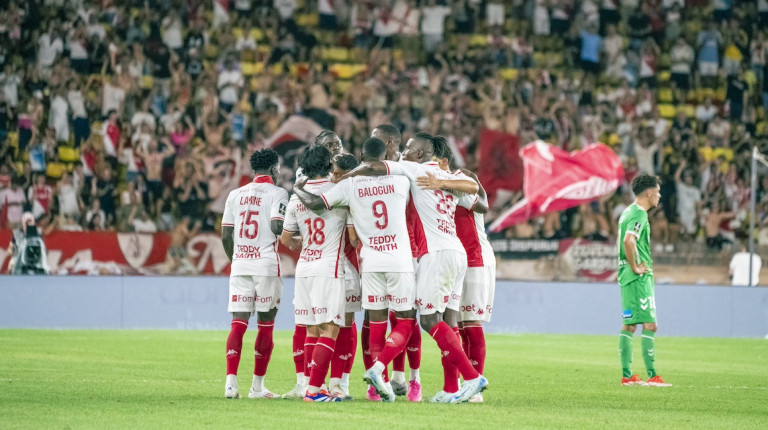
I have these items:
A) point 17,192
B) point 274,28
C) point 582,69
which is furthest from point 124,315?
point 582,69

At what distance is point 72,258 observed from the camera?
65.7ft

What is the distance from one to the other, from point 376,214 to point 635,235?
3.82 metres

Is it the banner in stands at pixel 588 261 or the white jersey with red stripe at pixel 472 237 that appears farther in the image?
the banner in stands at pixel 588 261

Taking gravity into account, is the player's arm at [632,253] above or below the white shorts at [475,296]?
above

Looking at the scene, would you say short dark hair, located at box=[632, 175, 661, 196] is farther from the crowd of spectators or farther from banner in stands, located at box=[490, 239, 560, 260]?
the crowd of spectators

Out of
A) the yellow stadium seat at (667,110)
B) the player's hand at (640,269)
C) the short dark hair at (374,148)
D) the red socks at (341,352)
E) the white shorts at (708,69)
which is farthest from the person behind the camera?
the white shorts at (708,69)

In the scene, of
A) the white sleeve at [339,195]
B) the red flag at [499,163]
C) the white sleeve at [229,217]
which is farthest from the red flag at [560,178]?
the white sleeve at [339,195]

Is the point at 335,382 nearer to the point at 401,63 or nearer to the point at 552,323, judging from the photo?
the point at 552,323

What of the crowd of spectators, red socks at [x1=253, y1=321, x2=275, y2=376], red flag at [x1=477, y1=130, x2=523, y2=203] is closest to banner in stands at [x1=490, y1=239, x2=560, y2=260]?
the crowd of spectators

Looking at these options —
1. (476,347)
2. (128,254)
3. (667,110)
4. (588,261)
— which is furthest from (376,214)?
(667,110)

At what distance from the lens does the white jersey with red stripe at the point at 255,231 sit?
1041cm

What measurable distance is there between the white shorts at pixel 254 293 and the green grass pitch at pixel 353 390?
78 centimetres

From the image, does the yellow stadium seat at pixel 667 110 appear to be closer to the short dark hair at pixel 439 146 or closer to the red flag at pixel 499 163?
the red flag at pixel 499 163

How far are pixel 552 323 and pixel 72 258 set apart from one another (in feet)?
27.5
